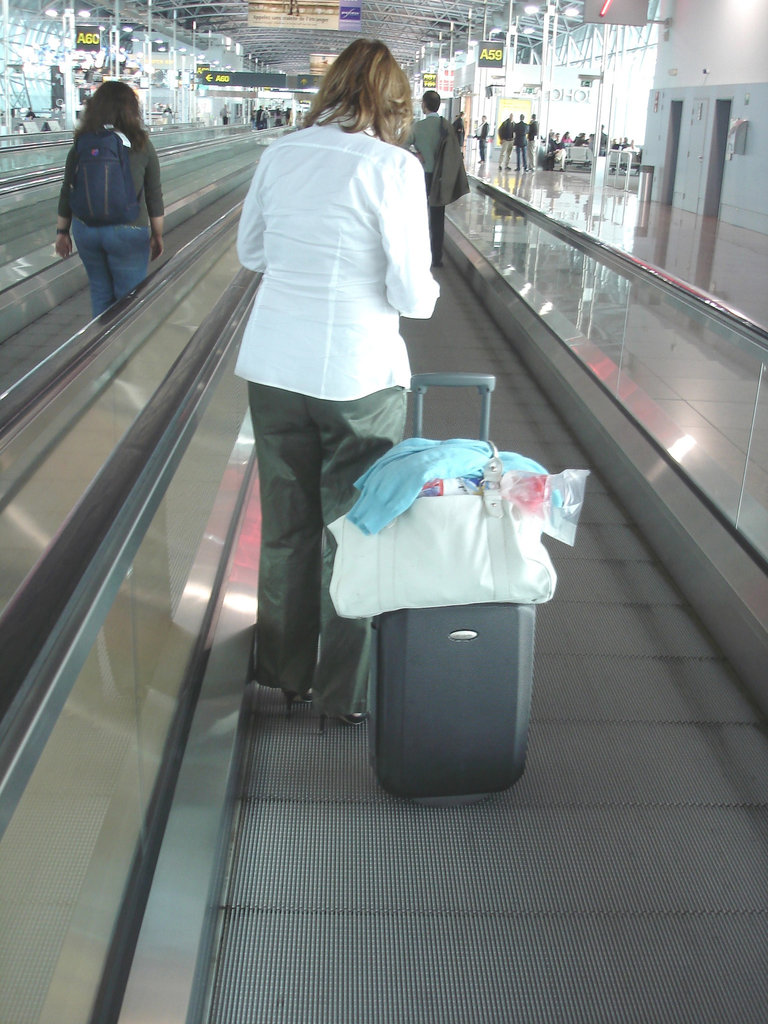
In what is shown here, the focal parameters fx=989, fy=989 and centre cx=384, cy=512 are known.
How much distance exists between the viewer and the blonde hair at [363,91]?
229 cm

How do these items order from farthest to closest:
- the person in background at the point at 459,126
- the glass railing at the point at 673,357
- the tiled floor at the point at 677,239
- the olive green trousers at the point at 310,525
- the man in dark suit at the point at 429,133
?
the tiled floor at the point at 677,239, the person in background at the point at 459,126, the man in dark suit at the point at 429,133, the glass railing at the point at 673,357, the olive green trousers at the point at 310,525

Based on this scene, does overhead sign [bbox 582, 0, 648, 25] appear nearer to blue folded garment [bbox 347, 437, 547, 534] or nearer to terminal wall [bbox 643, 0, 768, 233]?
terminal wall [bbox 643, 0, 768, 233]

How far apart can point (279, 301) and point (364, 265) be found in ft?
0.74

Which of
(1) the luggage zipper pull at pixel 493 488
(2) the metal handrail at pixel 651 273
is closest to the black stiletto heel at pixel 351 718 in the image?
(1) the luggage zipper pull at pixel 493 488

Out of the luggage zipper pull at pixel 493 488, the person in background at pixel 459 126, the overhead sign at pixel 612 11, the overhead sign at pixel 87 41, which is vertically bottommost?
the luggage zipper pull at pixel 493 488

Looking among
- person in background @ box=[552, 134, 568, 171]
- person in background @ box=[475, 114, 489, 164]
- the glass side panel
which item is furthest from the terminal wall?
the glass side panel

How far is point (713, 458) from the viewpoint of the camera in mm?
4254

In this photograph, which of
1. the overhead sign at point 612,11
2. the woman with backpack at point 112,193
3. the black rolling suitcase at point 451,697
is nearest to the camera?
the black rolling suitcase at point 451,697

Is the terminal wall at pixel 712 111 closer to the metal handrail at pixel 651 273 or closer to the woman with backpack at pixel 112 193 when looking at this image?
the metal handrail at pixel 651 273

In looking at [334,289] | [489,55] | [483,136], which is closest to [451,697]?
[334,289]

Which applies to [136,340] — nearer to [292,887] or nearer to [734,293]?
A: [292,887]

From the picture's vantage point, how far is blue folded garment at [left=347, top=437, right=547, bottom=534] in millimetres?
2117

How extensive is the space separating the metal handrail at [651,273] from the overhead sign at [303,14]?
62.4 ft

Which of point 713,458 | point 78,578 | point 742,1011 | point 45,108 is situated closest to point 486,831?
point 742,1011
